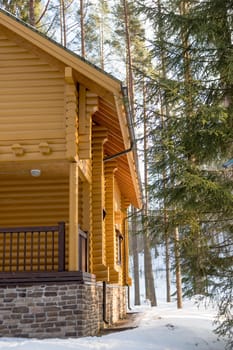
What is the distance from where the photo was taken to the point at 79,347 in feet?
22.8

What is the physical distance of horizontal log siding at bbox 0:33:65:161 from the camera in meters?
8.98

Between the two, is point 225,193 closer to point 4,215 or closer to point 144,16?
point 144,16

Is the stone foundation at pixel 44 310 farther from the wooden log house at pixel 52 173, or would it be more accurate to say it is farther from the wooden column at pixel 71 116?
the wooden column at pixel 71 116

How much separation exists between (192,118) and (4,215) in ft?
18.3

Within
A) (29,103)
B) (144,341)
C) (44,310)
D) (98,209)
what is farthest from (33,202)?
(144,341)

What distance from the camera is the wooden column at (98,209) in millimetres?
10992

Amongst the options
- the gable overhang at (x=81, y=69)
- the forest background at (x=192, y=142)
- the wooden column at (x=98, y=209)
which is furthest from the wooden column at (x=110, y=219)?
the forest background at (x=192, y=142)

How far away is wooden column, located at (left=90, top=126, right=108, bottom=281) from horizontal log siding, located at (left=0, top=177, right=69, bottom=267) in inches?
30.7

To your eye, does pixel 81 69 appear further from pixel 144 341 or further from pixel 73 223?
pixel 144 341

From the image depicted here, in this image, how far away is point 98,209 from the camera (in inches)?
442

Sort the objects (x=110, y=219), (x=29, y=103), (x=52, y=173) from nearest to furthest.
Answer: (x=29, y=103), (x=52, y=173), (x=110, y=219)

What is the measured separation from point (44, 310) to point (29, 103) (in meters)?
4.05

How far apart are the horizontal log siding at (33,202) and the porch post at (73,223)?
210 centimetres

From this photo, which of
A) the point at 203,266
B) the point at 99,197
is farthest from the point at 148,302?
the point at 203,266
